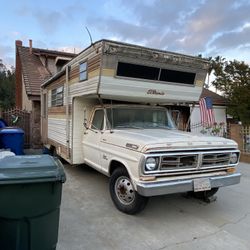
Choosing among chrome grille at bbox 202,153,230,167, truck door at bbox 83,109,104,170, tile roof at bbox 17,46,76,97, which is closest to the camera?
chrome grille at bbox 202,153,230,167

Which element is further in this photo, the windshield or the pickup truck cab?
the windshield

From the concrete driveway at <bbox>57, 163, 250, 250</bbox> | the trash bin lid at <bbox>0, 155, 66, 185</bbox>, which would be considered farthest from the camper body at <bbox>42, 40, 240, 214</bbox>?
the trash bin lid at <bbox>0, 155, 66, 185</bbox>

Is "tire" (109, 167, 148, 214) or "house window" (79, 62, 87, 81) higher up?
"house window" (79, 62, 87, 81)

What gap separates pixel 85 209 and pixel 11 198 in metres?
2.36

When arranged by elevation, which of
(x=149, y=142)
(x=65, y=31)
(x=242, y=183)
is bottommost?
(x=242, y=183)

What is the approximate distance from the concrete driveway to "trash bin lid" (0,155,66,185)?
1206mm

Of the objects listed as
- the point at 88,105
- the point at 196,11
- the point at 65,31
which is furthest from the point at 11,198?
the point at 196,11

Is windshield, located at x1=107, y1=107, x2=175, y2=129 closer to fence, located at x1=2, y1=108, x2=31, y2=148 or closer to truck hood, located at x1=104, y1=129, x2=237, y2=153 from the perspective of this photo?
truck hood, located at x1=104, y1=129, x2=237, y2=153

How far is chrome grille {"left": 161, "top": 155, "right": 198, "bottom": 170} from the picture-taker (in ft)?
13.7

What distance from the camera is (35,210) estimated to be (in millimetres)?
2803

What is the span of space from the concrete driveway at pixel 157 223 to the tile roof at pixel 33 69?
9.59m

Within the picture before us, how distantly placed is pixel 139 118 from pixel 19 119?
7.81 metres

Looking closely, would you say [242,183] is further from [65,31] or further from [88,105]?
[65,31]

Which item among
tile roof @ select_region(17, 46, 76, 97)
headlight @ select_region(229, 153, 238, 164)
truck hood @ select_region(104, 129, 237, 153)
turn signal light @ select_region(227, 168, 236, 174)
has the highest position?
tile roof @ select_region(17, 46, 76, 97)
